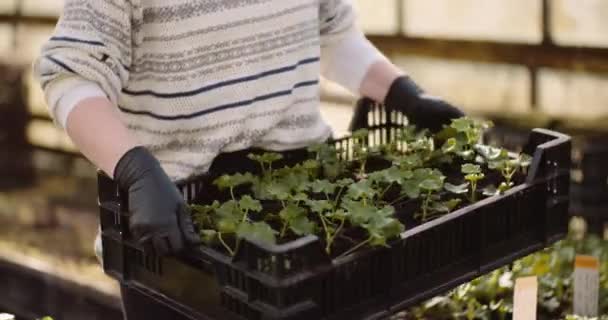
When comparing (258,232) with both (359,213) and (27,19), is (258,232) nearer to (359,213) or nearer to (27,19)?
(359,213)

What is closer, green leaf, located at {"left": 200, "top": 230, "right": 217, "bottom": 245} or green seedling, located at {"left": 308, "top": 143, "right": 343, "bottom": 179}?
green leaf, located at {"left": 200, "top": 230, "right": 217, "bottom": 245}

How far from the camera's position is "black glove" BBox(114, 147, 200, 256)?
1.51 meters

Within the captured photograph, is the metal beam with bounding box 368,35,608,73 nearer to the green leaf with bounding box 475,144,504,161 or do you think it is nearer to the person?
the person

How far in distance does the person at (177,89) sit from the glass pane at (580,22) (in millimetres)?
1494

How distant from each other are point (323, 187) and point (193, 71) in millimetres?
296

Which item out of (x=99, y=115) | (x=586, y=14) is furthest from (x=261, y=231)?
(x=586, y=14)

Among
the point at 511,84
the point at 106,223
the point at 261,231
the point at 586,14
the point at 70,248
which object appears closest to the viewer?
the point at 261,231

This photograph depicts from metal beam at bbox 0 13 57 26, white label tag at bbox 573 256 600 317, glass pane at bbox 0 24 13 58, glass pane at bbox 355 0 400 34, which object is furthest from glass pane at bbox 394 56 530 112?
glass pane at bbox 0 24 13 58

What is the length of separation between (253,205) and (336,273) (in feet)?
0.60

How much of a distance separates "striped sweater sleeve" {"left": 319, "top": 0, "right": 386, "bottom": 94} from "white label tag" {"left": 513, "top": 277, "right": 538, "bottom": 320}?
1.89 feet

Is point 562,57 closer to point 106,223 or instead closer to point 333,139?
point 333,139

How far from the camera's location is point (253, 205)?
1.59 metres

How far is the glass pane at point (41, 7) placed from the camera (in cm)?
539

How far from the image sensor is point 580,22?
3.47 m
